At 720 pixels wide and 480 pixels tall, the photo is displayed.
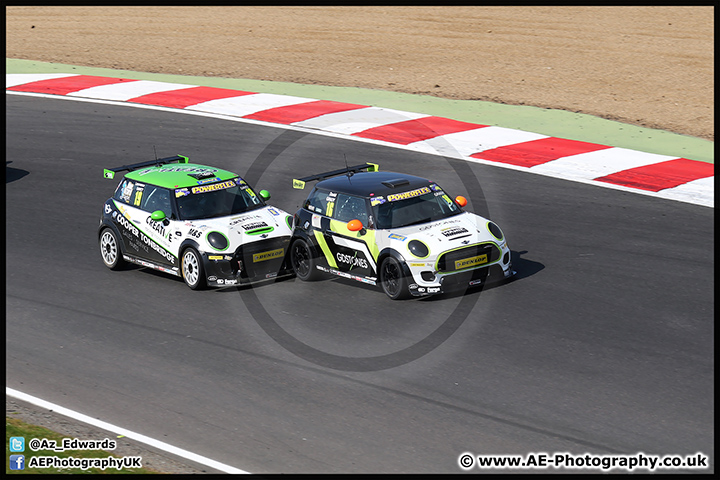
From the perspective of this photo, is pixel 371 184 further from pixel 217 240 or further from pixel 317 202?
pixel 217 240

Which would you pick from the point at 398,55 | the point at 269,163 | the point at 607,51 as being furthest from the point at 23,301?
the point at 607,51

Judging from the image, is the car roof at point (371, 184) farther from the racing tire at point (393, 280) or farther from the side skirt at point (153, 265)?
the side skirt at point (153, 265)

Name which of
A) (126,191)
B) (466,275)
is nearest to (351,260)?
(466,275)

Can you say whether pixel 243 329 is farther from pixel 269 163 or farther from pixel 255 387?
pixel 269 163

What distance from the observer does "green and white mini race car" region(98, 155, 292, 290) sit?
12461mm

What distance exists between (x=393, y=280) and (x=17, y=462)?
5.44 metres

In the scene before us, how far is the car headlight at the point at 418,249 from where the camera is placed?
38.4 ft

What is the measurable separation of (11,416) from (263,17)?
77.5ft

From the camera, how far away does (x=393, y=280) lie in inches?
472

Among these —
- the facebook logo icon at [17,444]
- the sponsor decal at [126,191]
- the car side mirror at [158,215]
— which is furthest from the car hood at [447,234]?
the facebook logo icon at [17,444]

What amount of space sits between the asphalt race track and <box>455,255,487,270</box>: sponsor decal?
1.47ft

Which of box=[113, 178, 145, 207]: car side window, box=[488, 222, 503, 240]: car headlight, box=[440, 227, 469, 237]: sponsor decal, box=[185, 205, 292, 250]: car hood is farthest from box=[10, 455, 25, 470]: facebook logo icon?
box=[488, 222, 503, 240]: car headlight

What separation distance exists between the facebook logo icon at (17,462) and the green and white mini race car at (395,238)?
5.31 meters

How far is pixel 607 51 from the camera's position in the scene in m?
25.2
